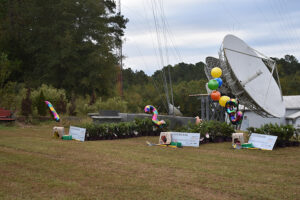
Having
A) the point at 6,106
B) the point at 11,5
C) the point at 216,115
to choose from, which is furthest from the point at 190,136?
the point at 11,5

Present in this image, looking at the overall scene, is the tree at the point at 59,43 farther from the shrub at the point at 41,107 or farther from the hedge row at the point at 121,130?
the hedge row at the point at 121,130

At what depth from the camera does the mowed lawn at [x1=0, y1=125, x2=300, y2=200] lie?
23.5ft

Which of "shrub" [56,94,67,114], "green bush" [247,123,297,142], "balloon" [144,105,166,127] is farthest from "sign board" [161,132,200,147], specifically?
"shrub" [56,94,67,114]

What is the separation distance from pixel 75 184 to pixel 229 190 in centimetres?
325

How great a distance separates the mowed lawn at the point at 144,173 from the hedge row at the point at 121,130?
12.9 feet

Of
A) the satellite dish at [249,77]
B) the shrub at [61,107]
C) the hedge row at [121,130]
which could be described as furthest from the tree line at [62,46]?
the hedge row at [121,130]

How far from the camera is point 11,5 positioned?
146 ft

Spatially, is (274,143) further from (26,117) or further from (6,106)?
(6,106)

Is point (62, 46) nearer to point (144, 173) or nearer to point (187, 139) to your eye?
point (187, 139)

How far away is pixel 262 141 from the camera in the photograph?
1482cm

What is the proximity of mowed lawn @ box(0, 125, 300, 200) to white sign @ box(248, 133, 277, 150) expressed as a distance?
2.51 feet

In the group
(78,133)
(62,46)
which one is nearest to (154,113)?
(78,133)

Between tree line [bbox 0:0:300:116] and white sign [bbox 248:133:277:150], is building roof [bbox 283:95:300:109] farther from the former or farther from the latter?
white sign [bbox 248:133:277:150]

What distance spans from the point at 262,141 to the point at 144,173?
7.45 m
